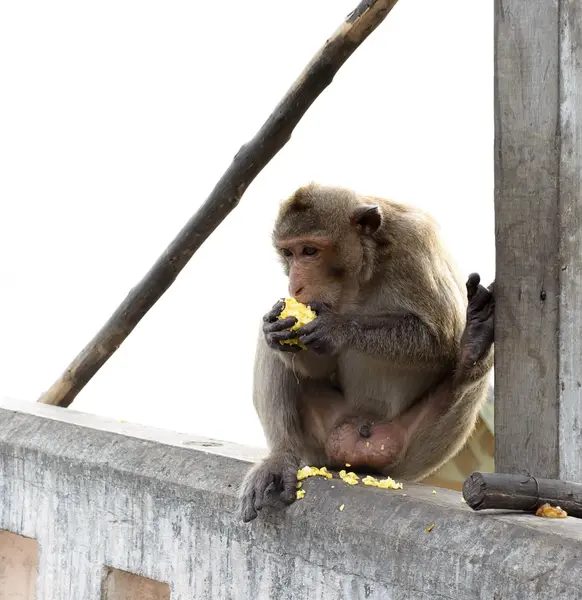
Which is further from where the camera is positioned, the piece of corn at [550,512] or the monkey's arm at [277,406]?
the monkey's arm at [277,406]

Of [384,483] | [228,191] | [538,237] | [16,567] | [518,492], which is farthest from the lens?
[16,567]

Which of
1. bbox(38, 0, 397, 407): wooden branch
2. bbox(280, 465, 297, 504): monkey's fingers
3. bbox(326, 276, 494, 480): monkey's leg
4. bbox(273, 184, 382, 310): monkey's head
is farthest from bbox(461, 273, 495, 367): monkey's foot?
bbox(38, 0, 397, 407): wooden branch

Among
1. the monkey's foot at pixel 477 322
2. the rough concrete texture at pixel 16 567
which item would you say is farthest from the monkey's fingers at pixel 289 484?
the rough concrete texture at pixel 16 567

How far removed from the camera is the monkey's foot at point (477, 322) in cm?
325

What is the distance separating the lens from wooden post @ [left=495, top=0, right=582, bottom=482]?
2.91m

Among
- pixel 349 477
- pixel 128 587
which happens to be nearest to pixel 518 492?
pixel 349 477

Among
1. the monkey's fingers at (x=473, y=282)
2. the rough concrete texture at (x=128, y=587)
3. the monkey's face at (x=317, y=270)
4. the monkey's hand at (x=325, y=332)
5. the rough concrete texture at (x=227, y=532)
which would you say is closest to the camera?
the rough concrete texture at (x=227, y=532)

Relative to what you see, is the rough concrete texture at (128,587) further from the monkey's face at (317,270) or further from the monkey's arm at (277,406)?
the monkey's face at (317,270)

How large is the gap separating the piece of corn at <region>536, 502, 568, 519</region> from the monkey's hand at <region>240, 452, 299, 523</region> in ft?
2.85

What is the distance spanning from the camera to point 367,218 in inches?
147

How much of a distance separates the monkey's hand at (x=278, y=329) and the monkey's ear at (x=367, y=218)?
434 mm

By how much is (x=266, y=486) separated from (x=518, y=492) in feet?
2.98

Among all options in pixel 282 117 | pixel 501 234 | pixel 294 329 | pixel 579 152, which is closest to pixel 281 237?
pixel 294 329

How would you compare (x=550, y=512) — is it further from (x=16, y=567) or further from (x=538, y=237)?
(x=16, y=567)
